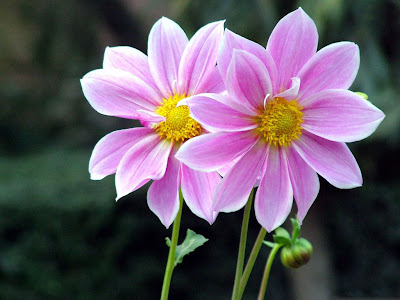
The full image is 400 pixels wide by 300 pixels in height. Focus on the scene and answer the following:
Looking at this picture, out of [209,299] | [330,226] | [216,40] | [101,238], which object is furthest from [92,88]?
[330,226]

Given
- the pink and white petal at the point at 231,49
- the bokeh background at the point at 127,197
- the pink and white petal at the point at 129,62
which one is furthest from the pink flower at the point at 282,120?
the bokeh background at the point at 127,197

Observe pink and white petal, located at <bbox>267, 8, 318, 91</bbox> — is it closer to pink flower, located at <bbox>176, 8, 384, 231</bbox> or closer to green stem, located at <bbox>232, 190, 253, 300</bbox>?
pink flower, located at <bbox>176, 8, 384, 231</bbox>

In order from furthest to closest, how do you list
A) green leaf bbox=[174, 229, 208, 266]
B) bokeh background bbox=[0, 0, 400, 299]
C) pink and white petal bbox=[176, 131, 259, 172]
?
bokeh background bbox=[0, 0, 400, 299] < green leaf bbox=[174, 229, 208, 266] < pink and white petal bbox=[176, 131, 259, 172]

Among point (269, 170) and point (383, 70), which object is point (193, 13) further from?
point (269, 170)

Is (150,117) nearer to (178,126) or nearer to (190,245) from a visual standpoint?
(178,126)

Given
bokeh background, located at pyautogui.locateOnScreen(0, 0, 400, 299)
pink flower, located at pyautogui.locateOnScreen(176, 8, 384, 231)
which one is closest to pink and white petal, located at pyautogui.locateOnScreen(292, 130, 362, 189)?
pink flower, located at pyautogui.locateOnScreen(176, 8, 384, 231)

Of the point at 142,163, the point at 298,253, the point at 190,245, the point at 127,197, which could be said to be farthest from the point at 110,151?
the point at 127,197

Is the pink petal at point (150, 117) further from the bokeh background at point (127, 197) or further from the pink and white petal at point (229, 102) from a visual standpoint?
the bokeh background at point (127, 197)

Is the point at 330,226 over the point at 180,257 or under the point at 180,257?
over
